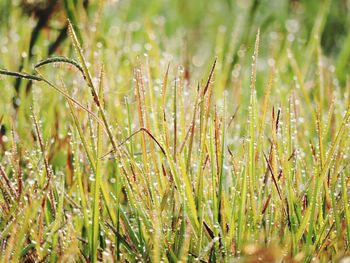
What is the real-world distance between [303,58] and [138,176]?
96cm

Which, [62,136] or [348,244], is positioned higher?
[62,136]

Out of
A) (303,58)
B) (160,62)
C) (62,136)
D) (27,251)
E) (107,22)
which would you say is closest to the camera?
(27,251)

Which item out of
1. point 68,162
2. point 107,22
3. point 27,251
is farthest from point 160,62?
point 27,251

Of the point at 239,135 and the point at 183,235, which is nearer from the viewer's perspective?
the point at 183,235

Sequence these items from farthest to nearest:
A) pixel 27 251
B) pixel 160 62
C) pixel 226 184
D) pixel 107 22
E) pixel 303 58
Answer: pixel 107 22, pixel 303 58, pixel 160 62, pixel 226 184, pixel 27 251

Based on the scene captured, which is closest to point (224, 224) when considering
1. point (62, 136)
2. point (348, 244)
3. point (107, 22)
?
point (348, 244)

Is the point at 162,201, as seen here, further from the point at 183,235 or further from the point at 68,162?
the point at 68,162

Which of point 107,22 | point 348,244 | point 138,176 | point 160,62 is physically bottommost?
point 348,244

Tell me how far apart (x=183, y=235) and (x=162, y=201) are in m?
0.06

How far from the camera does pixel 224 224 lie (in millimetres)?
901

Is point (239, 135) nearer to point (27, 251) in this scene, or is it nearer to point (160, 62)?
point (160, 62)

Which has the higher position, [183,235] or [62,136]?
[62,136]

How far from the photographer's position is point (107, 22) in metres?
1.98

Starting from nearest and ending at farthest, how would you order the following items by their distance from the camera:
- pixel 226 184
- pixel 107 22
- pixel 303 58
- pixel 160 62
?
1. pixel 226 184
2. pixel 160 62
3. pixel 303 58
4. pixel 107 22
